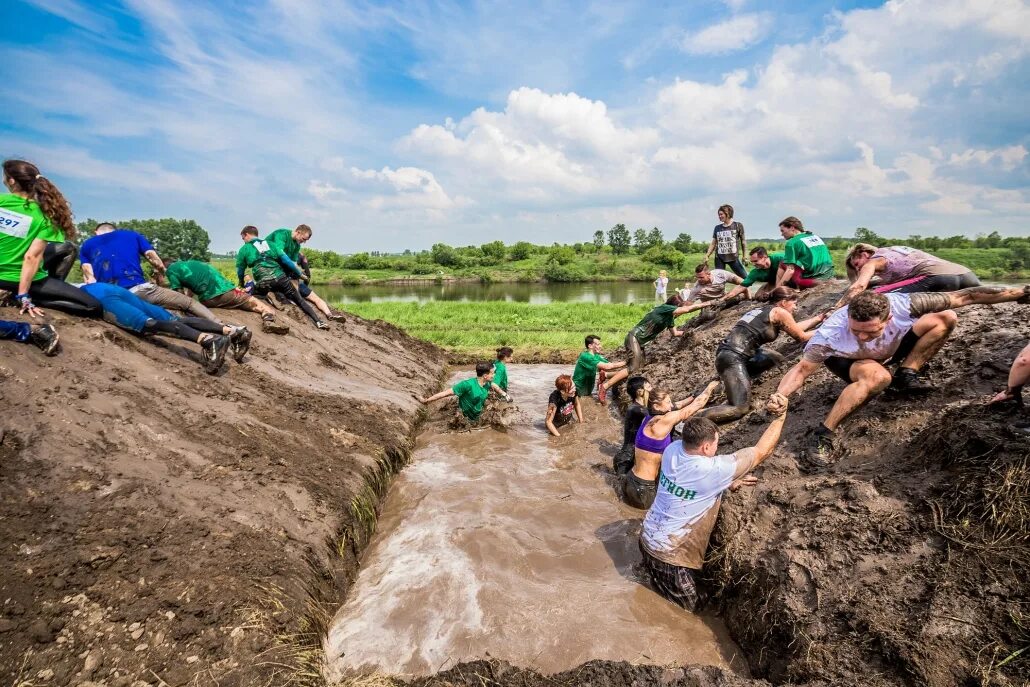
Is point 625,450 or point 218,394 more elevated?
point 218,394

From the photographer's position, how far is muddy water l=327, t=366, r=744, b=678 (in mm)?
3430

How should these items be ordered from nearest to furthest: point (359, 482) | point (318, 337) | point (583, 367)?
point (359, 482), point (583, 367), point (318, 337)

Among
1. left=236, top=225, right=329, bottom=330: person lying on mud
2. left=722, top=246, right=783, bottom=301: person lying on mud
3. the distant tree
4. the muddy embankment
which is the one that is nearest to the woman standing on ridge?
the muddy embankment

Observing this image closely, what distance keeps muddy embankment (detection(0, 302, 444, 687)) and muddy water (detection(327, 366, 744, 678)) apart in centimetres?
36

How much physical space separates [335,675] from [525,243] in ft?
265

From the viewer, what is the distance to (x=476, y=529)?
5.02 metres

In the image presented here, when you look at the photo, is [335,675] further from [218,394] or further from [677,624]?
[218,394]

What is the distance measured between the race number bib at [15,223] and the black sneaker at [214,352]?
182 centimetres

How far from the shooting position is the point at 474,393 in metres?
7.94

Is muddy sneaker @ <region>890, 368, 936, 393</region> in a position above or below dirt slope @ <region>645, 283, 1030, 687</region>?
above

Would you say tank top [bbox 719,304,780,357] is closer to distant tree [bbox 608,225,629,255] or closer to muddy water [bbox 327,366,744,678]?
muddy water [bbox 327,366,744,678]

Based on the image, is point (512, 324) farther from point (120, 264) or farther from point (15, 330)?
point (15, 330)

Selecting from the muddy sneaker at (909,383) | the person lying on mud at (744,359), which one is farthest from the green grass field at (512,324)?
the muddy sneaker at (909,383)

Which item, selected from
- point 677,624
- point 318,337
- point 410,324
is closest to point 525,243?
point 410,324
